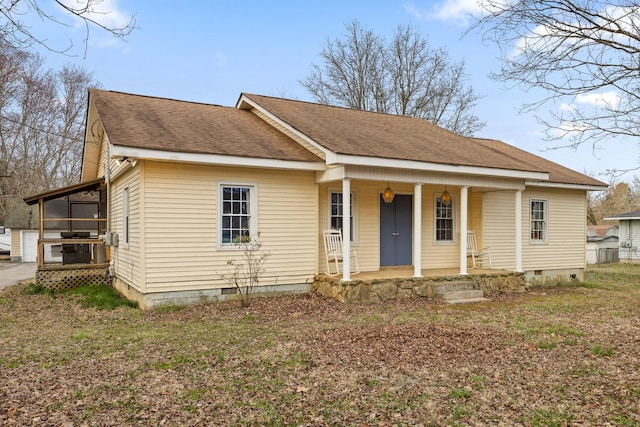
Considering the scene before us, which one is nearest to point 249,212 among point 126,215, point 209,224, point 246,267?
point 209,224

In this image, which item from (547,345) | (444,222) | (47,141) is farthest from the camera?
(47,141)

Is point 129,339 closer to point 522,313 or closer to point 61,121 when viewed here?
point 522,313

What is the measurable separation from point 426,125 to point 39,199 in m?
11.0

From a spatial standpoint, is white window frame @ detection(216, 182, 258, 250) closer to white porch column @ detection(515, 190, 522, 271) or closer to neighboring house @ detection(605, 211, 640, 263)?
white porch column @ detection(515, 190, 522, 271)

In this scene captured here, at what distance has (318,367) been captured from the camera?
498 cm

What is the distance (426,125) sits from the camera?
14250 millimetres

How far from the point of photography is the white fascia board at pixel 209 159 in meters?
7.72

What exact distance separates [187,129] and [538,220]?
1013 centimetres

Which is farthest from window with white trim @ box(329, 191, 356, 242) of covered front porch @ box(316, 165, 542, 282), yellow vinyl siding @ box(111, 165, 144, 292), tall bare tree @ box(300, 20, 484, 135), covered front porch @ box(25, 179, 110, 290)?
tall bare tree @ box(300, 20, 484, 135)

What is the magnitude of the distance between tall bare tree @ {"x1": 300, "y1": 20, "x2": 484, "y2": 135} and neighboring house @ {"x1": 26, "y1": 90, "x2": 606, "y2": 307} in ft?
45.5

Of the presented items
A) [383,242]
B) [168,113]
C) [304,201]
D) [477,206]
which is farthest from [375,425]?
[477,206]

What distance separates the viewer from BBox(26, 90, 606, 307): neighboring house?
8492mm

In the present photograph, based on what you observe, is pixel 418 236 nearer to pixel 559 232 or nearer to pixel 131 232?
pixel 131 232

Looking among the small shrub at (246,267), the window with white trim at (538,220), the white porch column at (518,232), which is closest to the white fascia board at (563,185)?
the window with white trim at (538,220)
